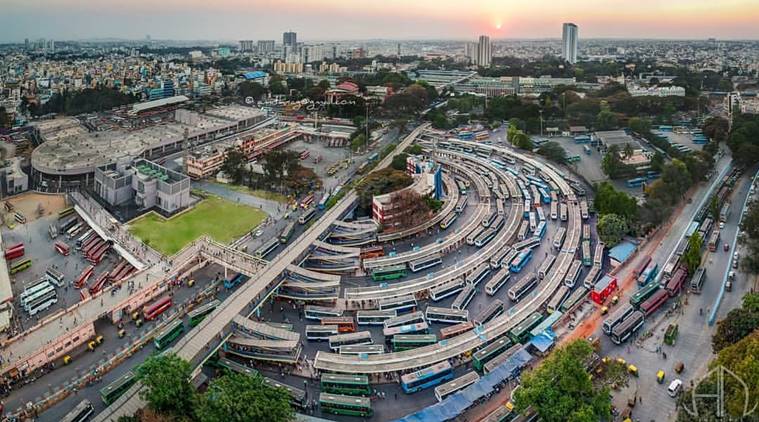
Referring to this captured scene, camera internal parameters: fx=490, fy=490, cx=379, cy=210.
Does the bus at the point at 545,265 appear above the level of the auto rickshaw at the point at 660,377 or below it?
above

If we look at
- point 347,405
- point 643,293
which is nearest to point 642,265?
point 643,293

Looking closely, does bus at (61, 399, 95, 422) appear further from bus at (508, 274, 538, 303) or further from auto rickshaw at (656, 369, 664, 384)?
auto rickshaw at (656, 369, 664, 384)

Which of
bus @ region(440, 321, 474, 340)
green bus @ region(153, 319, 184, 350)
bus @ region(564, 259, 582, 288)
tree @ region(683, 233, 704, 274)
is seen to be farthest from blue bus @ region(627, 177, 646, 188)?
green bus @ region(153, 319, 184, 350)

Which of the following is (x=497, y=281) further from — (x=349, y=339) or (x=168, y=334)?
(x=168, y=334)

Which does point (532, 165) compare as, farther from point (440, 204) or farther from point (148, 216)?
point (148, 216)

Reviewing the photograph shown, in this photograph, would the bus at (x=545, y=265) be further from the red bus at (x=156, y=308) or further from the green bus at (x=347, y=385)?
the red bus at (x=156, y=308)

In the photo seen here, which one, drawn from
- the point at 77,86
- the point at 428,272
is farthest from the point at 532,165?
the point at 77,86

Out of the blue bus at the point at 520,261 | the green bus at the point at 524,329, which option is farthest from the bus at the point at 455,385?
the blue bus at the point at 520,261
